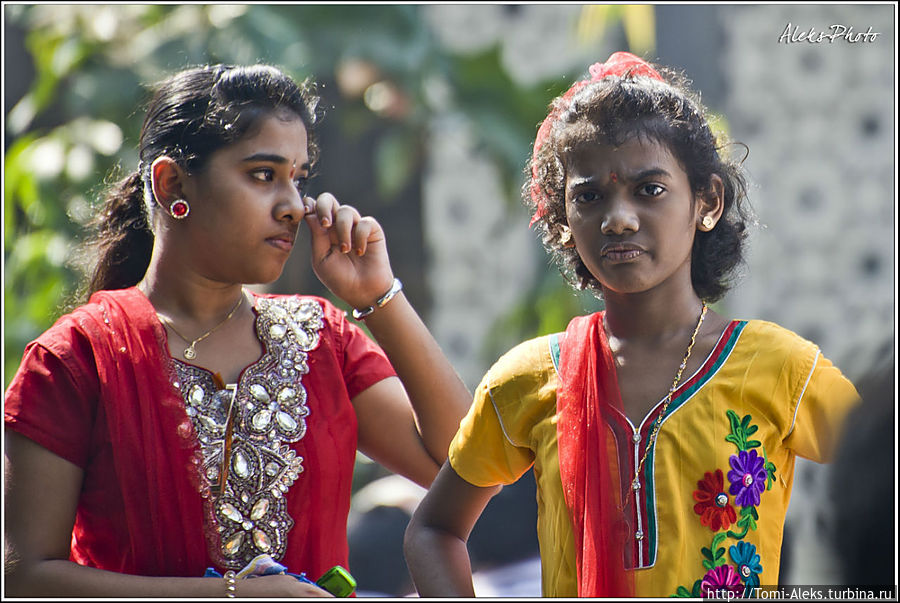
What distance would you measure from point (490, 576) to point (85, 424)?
1.71 meters

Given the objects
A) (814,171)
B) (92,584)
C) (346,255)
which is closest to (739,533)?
(346,255)

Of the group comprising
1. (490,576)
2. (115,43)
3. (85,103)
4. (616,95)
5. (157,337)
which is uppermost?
(115,43)

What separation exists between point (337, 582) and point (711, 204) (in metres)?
0.98

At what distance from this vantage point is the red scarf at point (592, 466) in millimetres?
1747

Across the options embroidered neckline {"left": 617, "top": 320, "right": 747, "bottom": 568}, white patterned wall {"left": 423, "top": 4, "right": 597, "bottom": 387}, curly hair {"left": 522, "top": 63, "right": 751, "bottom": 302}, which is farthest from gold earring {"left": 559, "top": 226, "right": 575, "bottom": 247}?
white patterned wall {"left": 423, "top": 4, "right": 597, "bottom": 387}

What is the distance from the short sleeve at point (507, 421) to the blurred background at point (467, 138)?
1468mm

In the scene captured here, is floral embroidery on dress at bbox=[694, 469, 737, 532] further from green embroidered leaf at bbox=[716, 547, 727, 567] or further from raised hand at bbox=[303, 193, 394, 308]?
raised hand at bbox=[303, 193, 394, 308]

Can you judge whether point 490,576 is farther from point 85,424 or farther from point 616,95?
point 616,95

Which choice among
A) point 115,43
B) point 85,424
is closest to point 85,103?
point 115,43

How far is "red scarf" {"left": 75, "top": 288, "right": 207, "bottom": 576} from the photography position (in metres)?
1.97

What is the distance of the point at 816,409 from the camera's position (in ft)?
5.69

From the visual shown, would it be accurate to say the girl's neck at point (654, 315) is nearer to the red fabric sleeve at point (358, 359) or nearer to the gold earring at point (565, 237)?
the gold earring at point (565, 237)

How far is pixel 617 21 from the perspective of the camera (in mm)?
4609

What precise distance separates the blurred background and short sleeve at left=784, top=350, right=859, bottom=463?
67.9 inches
